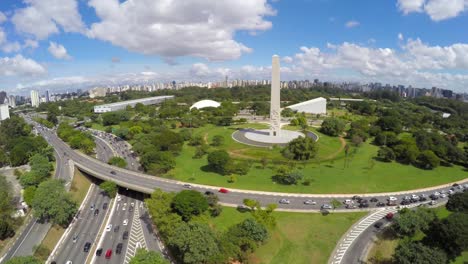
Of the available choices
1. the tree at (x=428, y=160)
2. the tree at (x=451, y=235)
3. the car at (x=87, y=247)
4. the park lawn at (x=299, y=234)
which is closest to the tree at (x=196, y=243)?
the park lawn at (x=299, y=234)

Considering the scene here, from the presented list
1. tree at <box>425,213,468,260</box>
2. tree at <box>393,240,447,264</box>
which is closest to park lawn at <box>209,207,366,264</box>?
tree at <box>393,240,447,264</box>

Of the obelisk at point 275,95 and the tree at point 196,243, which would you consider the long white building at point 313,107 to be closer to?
the obelisk at point 275,95

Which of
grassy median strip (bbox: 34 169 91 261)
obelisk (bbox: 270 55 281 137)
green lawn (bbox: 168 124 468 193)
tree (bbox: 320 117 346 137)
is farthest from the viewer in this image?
tree (bbox: 320 117 346 137)

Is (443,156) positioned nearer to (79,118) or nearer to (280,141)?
(280,141)

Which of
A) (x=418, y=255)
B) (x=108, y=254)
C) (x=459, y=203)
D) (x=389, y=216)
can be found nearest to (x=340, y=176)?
(x=389, y=216)

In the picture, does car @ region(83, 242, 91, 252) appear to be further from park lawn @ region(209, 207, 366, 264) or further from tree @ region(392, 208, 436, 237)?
tree @ region(392, 208, 436, 237)
